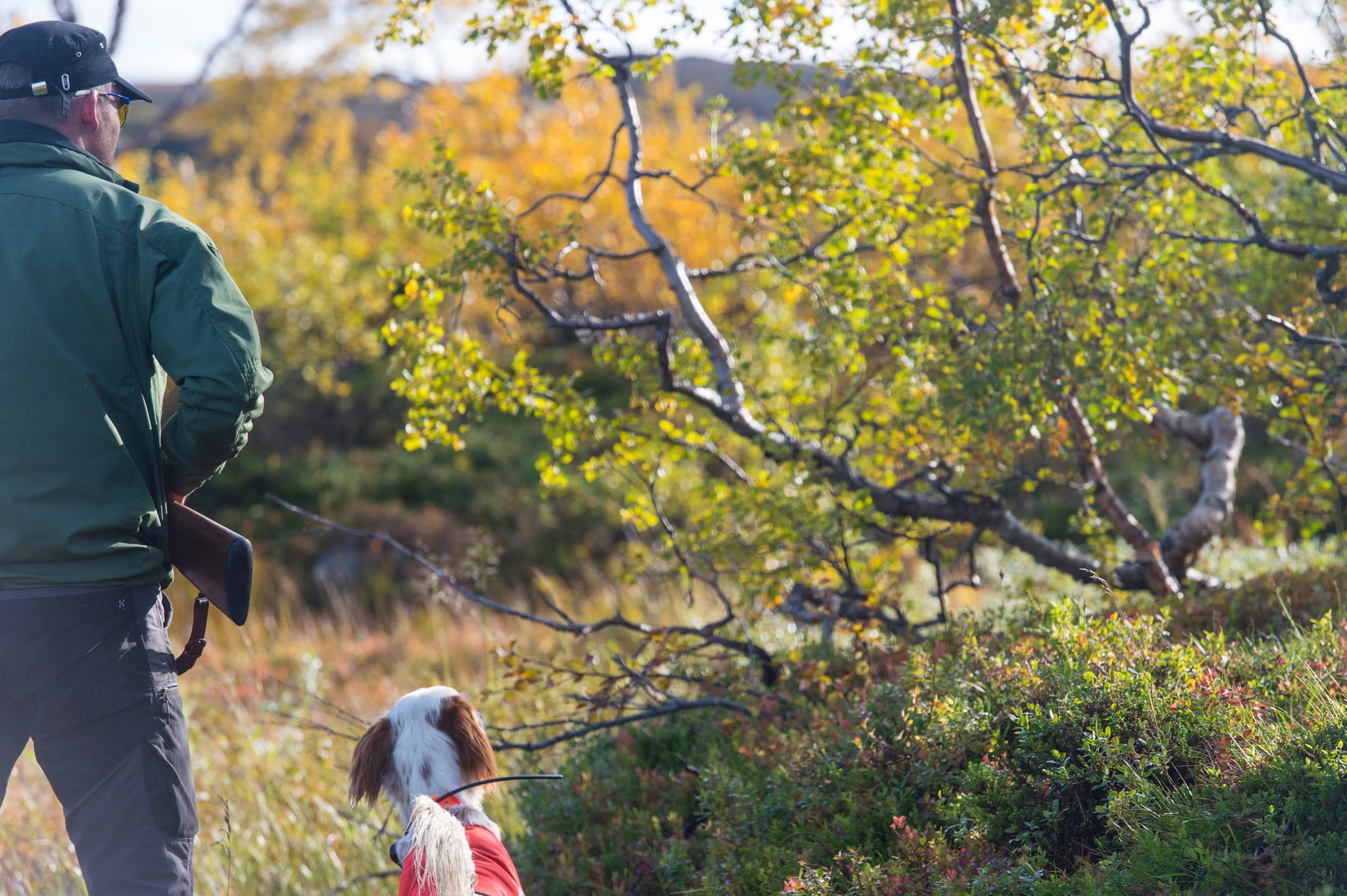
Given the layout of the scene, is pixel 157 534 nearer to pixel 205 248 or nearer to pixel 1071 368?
pixel 205 248

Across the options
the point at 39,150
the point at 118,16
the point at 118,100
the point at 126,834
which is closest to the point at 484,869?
the point at 126,834

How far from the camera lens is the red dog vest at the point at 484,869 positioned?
2.15 metres

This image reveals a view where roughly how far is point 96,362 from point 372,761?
117cm

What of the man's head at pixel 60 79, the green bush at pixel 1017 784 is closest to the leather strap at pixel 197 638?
the man's head at pixel 60 79

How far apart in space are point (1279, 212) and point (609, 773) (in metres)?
4.03

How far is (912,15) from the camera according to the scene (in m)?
4.36

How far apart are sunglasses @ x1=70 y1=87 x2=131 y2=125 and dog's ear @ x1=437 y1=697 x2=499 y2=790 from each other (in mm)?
1621

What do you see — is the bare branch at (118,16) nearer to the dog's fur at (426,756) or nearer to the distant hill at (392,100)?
the dog's fur at (426,756)

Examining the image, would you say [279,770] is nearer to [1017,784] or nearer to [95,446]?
[95,446]

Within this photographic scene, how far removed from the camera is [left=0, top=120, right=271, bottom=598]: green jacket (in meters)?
2.17

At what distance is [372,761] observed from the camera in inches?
105

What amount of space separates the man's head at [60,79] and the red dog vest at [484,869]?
1.79 metres

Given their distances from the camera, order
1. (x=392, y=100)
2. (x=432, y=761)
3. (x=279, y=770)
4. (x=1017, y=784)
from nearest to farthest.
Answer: (x=432, y=761)
(x=1017, y=784)
(x=279, y=770)
(x=392, y=100)

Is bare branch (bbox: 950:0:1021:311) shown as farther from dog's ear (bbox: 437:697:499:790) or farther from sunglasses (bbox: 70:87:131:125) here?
sunglasses (bbox: 70:87:131:125)
